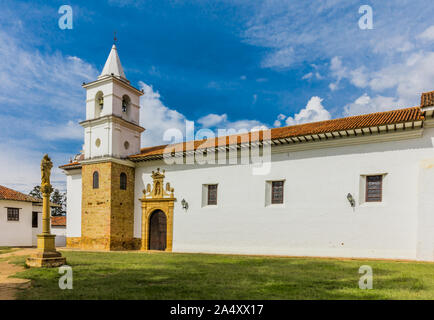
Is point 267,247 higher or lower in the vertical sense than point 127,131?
lower

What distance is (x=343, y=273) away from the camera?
328 inches

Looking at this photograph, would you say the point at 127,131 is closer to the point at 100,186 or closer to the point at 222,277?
the point at 100,186

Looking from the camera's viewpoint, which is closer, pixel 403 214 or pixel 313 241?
pixel 403 214

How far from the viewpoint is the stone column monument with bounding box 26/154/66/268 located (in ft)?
31.1

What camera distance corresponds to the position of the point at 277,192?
1547 cm

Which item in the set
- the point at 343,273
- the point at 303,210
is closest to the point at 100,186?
the point at 303,210

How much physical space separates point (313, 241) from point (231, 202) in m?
4.46

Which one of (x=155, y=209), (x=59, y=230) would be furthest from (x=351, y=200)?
(x=59, y=230)

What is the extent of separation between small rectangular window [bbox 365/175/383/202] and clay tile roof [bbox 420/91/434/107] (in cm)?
319

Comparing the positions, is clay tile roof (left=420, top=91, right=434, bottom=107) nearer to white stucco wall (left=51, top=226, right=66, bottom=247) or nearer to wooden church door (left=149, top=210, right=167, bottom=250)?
wooden church door (left=149, top=210, right=167, bottom=250)

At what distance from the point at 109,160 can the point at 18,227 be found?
1386cm
